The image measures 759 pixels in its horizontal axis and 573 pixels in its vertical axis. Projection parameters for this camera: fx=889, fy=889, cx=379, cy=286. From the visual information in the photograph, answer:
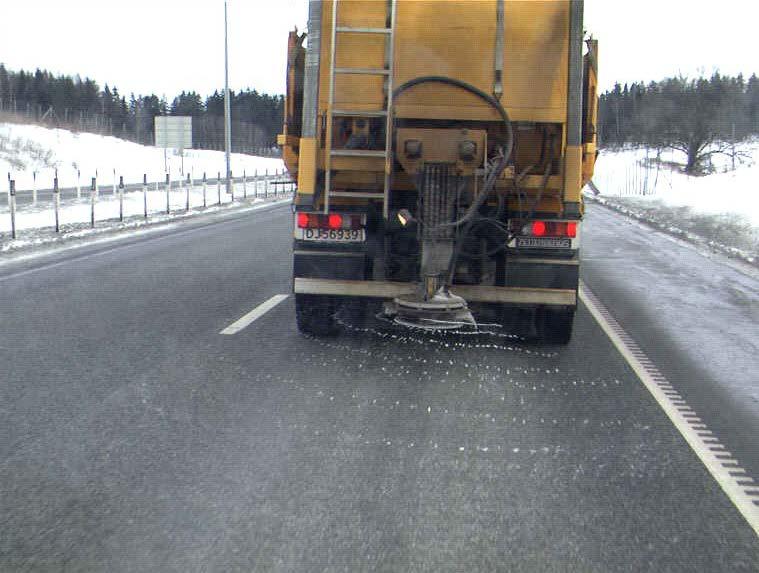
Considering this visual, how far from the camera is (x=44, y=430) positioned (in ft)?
17.1

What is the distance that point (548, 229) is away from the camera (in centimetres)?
769

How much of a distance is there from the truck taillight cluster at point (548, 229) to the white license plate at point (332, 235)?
144 cm

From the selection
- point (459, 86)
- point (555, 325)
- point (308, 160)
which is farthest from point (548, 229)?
point (308, 160)

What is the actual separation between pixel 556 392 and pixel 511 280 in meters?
1.55

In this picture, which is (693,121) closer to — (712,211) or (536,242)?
(712,211)

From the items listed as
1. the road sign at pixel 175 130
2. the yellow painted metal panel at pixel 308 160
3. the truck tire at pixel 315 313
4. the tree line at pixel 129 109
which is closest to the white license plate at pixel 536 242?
the truck tire at pixel 315 313

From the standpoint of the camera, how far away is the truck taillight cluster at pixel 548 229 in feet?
25.1

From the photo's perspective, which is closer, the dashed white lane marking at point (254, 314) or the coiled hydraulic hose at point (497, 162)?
the coiled hydraulic hose at point (497, 162)

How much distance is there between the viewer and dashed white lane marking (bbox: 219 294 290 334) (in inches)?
335

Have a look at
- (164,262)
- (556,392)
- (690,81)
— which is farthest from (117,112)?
(556,392)

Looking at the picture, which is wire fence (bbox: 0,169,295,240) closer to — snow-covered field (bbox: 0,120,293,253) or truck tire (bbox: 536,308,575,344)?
snow-covered field (bbox: 0,120,293,253)

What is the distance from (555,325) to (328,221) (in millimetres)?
2233

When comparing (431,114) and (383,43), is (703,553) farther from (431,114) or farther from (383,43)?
(383,43)

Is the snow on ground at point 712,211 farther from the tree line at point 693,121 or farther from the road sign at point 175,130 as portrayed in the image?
the road sign at point 175,130
